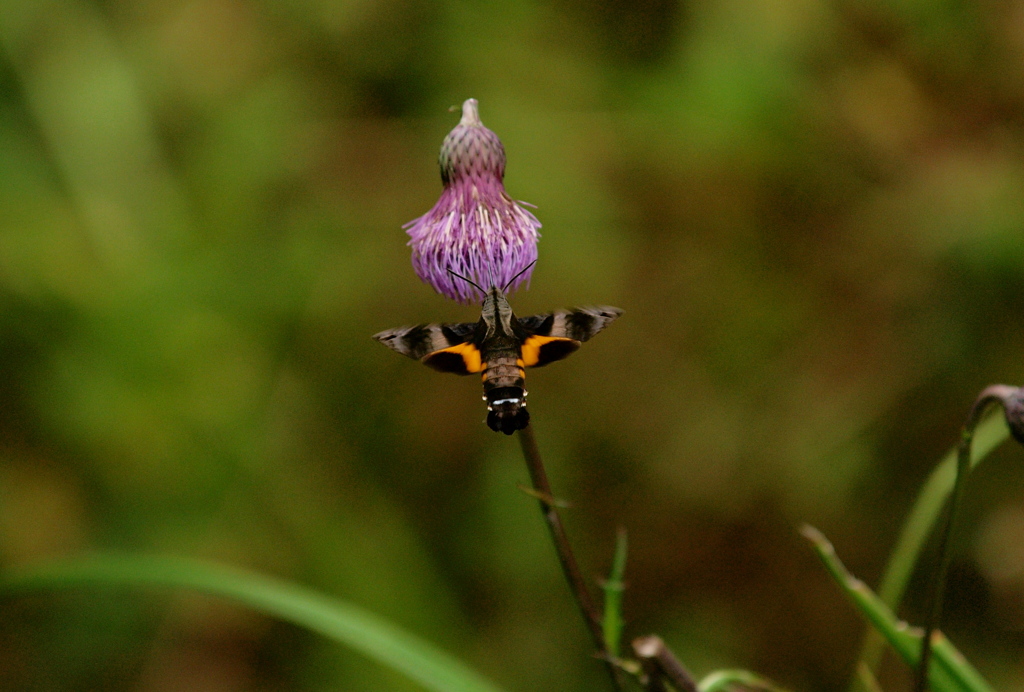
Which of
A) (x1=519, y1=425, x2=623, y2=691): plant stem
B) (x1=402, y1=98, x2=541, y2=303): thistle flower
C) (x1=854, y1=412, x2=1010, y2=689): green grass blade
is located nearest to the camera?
(x1=519, y1=425, x2=623, y2=691): plant stem

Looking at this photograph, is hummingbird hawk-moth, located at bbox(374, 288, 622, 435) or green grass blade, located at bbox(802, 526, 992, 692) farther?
green grass blade, located at bbox(802, 526, 992, 692)

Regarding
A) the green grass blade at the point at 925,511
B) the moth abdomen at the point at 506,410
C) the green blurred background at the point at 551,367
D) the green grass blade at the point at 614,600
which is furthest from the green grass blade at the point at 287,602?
the green blurred background at the point at 551,367

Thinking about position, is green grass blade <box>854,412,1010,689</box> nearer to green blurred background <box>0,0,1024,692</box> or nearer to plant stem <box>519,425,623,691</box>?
plant stem <box>519,425,623,691</box>

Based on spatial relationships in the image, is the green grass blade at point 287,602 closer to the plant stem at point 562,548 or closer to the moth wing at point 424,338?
the plant stem at point 562,548

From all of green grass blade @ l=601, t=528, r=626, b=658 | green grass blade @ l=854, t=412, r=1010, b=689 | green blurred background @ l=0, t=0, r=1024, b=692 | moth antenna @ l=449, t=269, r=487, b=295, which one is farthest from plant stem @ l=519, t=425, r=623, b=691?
green blurred background @ l=0, t=0, r=1024, b=692

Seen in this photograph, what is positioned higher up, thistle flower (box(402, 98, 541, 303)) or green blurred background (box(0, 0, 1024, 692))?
green blurred background (box(0, 0, 1024, 692))

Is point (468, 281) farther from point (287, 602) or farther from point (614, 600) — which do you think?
point (287, 602)

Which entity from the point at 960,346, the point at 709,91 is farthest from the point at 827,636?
the point at 709,91
